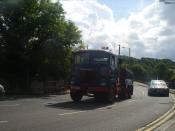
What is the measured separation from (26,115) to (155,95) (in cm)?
2873

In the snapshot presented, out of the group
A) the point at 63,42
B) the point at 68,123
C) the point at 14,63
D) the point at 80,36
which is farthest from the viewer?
the point at 80,36

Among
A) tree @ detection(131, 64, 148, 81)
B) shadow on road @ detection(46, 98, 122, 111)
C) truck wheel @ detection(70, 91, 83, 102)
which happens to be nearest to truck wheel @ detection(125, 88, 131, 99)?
shadow on road @ detection(46, 98, 122, 111)

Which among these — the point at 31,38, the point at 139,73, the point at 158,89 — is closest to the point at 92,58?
the point at 31,38

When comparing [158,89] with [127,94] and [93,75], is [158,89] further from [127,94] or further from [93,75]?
[93,75]

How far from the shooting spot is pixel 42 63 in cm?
4338

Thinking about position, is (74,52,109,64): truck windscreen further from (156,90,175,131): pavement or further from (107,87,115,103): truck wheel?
(156,90,175,131): pavement

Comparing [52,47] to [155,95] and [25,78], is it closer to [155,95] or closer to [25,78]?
[25,78]

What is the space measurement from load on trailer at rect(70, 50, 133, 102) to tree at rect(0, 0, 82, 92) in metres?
13.2

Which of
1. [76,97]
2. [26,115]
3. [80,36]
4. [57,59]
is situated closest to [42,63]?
[57,59]

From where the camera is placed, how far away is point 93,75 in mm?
27969

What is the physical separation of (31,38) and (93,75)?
16.3m

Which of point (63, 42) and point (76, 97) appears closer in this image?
point (76, 97)

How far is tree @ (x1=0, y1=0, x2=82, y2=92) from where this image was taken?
4125cm

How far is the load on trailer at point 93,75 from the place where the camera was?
27.9m
